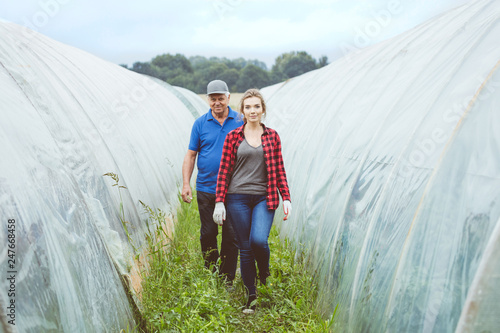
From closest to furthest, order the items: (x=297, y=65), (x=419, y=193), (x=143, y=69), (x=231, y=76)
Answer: (x=419, y=193) → (x=143, y=69) → (x=231, y=76) → (x=297, y=65)

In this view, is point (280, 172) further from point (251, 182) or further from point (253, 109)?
point (253, 109)

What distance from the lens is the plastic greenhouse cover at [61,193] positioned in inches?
78.4

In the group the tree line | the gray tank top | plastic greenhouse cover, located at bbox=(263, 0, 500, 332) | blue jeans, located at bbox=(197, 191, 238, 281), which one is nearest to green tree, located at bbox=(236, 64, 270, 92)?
the tree line

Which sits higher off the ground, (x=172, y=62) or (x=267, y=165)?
(x=172, y=62)

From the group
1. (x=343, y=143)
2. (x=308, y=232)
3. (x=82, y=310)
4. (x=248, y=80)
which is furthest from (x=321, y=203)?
(x=248, y=80)

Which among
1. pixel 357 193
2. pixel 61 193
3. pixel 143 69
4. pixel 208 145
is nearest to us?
pixel 61 193

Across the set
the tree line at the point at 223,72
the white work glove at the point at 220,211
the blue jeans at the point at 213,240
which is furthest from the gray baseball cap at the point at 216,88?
the tree line at the point at 223,72

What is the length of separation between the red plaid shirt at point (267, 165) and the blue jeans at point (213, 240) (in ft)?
1.60

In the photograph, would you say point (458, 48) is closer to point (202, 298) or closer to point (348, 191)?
point (348, 191)

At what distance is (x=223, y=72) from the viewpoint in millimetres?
53312

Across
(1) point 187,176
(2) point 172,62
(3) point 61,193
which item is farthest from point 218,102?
(2) point 172,62

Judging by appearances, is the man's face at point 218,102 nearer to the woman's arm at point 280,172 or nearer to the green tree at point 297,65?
the woman's arm at point 280,172

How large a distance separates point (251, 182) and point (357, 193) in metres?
0.84

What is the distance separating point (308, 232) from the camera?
13.3 ft
